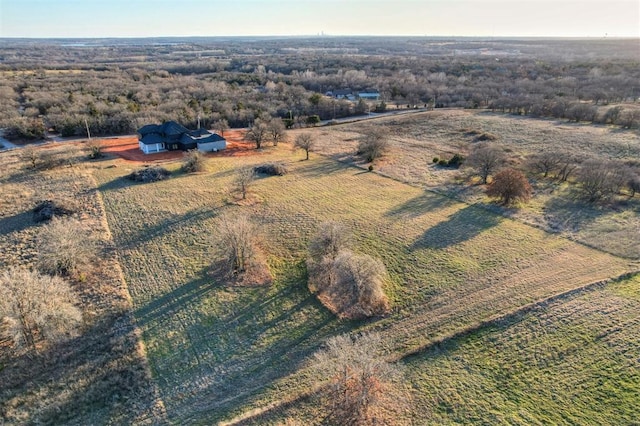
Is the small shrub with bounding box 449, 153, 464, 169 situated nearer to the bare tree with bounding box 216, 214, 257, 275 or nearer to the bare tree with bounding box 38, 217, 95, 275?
the bare tree with bounding box 216, 214, 257, 275

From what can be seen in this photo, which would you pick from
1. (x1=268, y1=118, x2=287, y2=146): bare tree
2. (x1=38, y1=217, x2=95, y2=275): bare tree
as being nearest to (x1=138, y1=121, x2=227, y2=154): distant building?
(x1=268, y1=118, x2=287, y2=146): bare tree

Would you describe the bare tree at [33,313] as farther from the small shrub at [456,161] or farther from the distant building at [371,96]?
the distant building at [371,96]

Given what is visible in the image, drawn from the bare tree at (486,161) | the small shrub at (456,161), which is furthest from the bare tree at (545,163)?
the small shrub at (456,161)

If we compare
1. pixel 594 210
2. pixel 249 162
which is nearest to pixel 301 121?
pixel 249 162

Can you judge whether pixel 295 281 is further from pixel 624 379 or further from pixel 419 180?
pixel 419 180

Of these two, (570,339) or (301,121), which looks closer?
(570,339)
